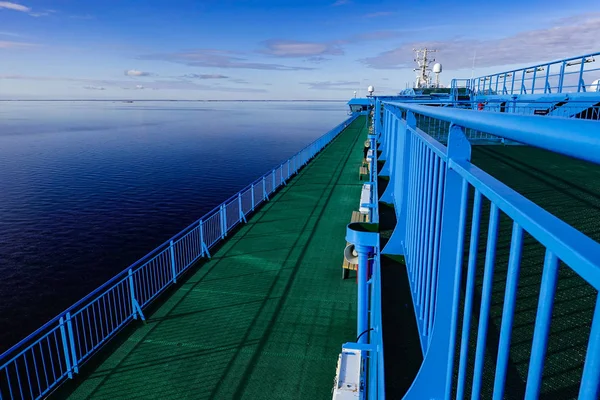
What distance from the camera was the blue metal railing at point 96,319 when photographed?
6.67m

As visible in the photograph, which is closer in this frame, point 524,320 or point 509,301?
point 509,301

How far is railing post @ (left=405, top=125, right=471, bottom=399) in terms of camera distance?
1642 mm

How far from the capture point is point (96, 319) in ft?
47.6

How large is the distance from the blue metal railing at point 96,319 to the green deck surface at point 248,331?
1.33 ft

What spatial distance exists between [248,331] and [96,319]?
29.7 ft

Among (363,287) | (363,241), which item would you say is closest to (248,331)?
(363,287)

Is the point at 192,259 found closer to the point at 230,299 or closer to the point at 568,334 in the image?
the point at 230,299

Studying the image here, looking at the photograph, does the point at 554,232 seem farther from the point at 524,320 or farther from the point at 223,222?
the point at 223,222

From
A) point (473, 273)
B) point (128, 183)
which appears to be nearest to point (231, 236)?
point (473, 273)

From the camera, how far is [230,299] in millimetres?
9312

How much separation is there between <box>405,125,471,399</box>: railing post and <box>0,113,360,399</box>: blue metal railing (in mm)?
5713

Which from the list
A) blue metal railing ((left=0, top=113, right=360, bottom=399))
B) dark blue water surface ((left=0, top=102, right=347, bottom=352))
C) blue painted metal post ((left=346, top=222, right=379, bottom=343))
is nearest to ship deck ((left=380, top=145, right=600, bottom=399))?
blue painted metal post ((left=346, top=222, right=379, bottom=343))

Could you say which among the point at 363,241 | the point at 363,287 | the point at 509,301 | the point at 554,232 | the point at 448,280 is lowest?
the point at 363,287

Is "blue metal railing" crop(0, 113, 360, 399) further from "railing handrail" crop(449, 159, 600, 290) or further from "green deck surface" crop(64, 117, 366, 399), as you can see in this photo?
"railing handrail" crop(449, 159, 600, 290)
